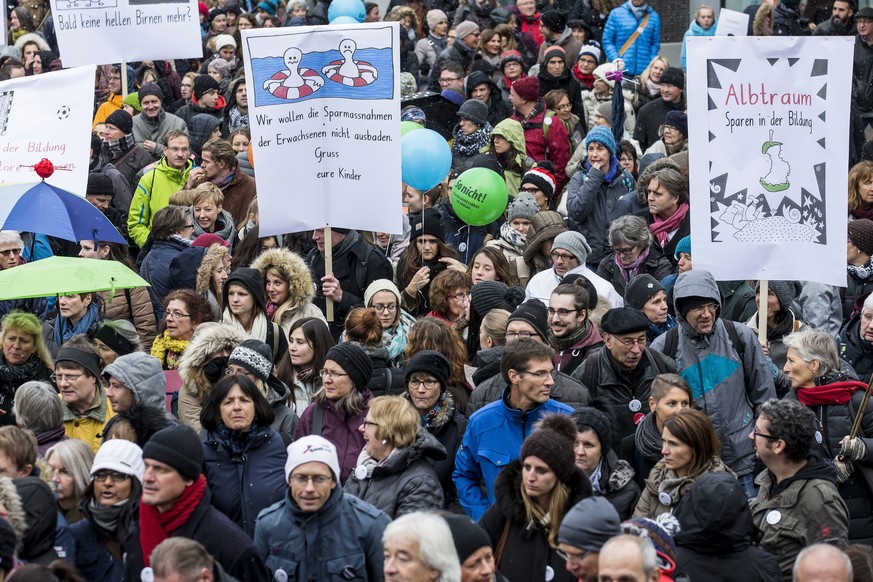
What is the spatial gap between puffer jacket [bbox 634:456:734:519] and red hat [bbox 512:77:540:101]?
284 inches

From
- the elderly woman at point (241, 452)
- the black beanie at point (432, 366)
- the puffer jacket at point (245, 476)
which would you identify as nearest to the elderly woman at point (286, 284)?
the black beanie at point (432, 366)

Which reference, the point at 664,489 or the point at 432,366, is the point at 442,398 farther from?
the point at 664,489

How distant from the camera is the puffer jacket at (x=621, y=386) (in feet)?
24.7

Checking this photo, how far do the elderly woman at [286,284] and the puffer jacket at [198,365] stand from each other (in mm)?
1109

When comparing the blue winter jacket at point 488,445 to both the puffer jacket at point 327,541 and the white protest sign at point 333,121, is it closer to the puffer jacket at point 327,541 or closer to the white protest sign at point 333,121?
the puffer jacket at point 327,541

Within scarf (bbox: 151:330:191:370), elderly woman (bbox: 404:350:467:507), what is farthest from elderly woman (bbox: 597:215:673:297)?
scarf (bbox: 151:330:191:370)

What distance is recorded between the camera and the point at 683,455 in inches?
253

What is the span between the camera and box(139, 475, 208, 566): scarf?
589 cm

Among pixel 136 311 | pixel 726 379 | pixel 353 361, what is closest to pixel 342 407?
pixel 353 361

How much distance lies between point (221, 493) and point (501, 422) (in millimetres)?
1371

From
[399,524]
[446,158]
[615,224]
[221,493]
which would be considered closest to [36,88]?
[446,158]

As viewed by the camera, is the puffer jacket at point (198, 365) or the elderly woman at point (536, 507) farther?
the puffer jacket at point (198, 365)

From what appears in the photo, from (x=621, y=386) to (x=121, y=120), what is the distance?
6.86 metres

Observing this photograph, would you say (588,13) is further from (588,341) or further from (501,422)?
(501,422)
